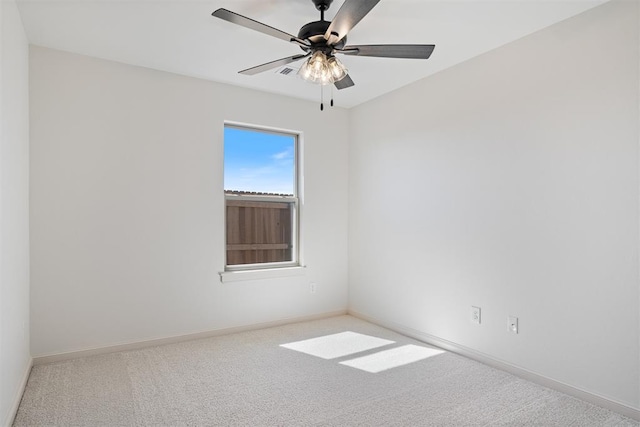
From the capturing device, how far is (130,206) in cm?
325

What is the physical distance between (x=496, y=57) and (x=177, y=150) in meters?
2.82

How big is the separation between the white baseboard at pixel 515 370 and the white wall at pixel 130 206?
121cm

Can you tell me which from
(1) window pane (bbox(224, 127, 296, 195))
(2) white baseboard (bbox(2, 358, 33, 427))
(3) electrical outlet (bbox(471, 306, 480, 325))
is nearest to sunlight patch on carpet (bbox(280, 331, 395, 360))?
(3) electrical outlet (bbox(471, 306, 480, 325))

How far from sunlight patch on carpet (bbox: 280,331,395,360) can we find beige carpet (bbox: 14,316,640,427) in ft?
0.06

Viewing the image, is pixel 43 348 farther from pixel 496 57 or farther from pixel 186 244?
pixel 496 57

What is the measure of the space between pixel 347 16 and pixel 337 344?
2663 millimetres

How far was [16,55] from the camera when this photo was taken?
2381 millimetres

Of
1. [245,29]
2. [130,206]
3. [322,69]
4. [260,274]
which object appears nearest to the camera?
[322,69]

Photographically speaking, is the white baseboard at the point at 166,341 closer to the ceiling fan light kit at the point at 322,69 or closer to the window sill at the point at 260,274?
the window sill at the point at 260,274

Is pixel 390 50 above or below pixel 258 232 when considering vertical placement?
above

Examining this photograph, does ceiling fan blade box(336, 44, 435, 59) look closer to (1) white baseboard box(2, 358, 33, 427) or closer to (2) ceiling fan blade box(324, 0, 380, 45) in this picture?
(2) ceiling fan blade box(324, 0, 380, 45)

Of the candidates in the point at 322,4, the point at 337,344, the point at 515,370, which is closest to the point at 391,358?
the point at 337,344

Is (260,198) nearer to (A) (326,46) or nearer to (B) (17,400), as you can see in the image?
(A) (326,46)

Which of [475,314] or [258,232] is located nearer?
[475,314]
